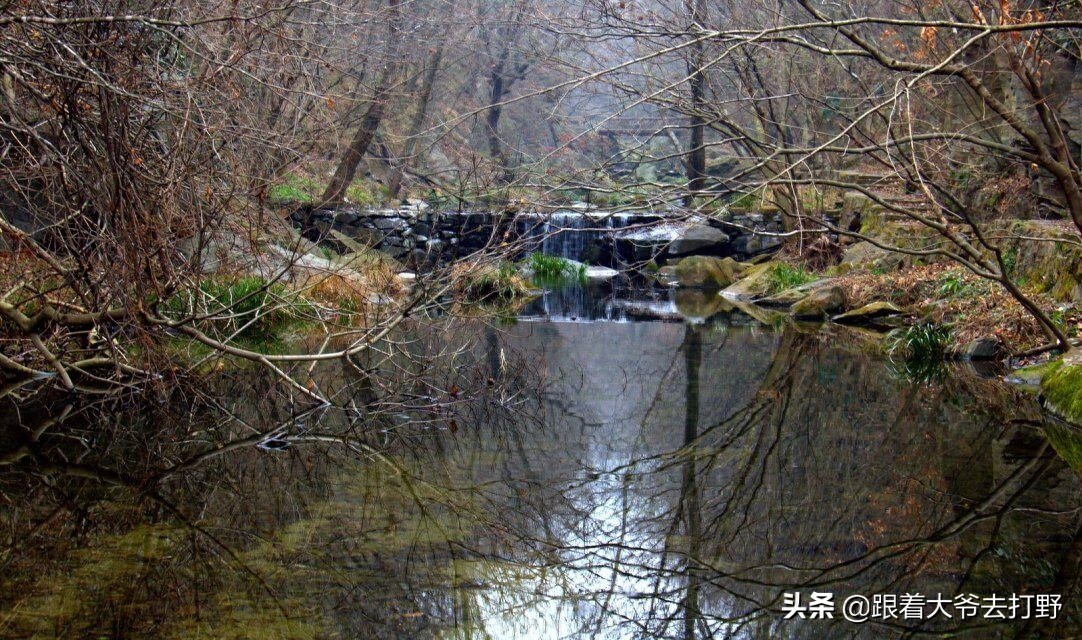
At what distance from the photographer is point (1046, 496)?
15.4ft

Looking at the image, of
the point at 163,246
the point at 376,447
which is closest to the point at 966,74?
the point at 376,447

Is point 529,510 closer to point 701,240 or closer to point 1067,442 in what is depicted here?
point 1067,442

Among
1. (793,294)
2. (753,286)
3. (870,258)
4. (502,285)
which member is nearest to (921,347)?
(870,258)

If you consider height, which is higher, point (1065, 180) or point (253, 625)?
point (1065, 180)

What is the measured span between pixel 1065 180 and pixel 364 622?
19.4ft

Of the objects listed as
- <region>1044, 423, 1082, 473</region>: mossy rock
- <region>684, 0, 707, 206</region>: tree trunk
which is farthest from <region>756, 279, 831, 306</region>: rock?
<region>1044, 423, 1082, 473</region>: mossy rock

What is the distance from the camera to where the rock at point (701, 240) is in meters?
19.7

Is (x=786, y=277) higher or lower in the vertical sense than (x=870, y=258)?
lower

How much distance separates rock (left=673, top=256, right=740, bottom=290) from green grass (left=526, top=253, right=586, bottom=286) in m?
2.08

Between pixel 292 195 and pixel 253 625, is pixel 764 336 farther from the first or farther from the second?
pixel 292 195

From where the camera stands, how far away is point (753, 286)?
54.2ft

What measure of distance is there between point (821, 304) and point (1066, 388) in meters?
6.69

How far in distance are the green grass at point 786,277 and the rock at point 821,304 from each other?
6.16 feet

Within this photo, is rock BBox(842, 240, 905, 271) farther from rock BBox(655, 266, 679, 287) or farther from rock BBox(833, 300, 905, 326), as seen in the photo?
rock BBox(655, 266, 679, 287)
